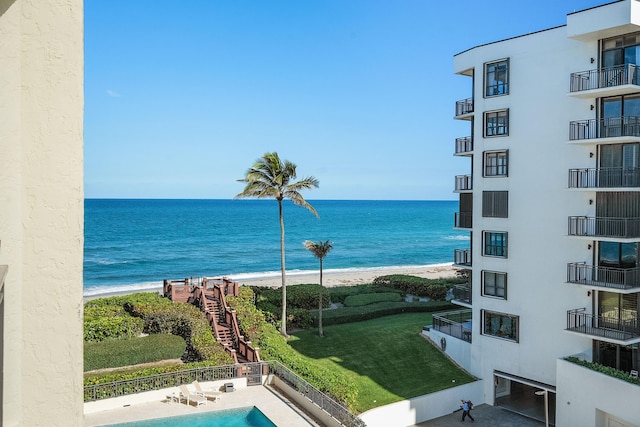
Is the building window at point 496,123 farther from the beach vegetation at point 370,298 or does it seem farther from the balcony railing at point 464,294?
the beach vegetation at point 370,298

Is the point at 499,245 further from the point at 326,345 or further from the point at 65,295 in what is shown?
the point at 65,295

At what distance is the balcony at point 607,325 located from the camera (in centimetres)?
2333

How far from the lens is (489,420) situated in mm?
25984

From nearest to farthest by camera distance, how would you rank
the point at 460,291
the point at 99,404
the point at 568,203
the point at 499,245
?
1. the point at 99,404
2. the point at 568,203
3. the point at 499,245
4. the point at 460,291

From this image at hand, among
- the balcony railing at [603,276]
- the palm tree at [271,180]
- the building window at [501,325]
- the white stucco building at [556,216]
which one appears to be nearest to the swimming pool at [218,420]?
the palm tree at [271,180]

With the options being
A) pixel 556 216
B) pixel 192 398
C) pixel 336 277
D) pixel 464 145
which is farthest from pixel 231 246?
pixel 556 216

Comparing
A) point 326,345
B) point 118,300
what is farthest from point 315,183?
point 118,300

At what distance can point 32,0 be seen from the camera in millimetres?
3656

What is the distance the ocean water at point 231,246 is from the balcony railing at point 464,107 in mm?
50269

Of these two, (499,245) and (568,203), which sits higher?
(568,203)

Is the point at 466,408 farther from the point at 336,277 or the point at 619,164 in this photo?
the point at 336,277

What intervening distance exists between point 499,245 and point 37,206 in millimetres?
27085

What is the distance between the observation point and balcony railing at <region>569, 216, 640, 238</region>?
23359mm

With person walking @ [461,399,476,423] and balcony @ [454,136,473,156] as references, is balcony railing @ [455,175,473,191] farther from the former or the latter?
person walking @ [461,399,476,423]
